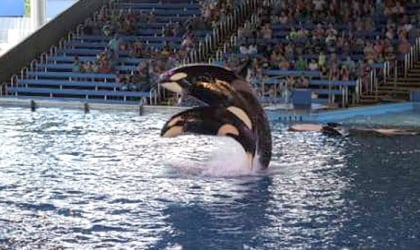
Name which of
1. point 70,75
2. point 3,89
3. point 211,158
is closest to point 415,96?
point 70,75

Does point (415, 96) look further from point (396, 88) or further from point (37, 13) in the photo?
point (37, 13)

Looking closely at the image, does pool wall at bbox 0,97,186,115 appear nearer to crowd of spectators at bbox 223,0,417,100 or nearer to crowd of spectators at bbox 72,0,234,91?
crowd of spectators at bbox 72,0,234,91

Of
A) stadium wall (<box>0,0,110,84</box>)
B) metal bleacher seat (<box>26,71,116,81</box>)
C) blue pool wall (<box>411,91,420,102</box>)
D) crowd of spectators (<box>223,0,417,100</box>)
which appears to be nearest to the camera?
blue pool wall (<box>411,91,420,102</box>)

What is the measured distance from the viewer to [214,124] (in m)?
9.80

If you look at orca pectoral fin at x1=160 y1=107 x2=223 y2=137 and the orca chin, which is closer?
the orca chin

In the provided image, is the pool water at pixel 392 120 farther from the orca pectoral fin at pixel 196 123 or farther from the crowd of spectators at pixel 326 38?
the orca pectoral fin at pixel 196 123

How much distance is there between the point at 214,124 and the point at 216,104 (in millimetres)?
234

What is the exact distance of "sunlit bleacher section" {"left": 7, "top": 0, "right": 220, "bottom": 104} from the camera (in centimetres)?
2125

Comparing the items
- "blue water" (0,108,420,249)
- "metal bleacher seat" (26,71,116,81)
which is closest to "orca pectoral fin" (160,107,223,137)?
"blue water" (0,108,420,249)

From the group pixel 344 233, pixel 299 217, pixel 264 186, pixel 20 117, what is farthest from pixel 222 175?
pixel 20 117

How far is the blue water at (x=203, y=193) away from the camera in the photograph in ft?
23.6

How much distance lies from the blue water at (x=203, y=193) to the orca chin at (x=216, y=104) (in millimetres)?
591

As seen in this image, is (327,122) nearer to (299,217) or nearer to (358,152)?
(358,152)

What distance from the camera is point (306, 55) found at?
2150 centimetres
